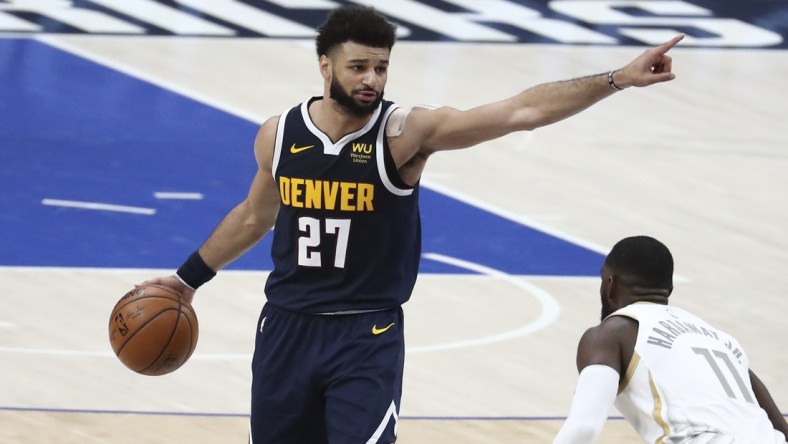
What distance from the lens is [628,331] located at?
191 inches

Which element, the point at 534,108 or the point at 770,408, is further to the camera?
the point at 534,108

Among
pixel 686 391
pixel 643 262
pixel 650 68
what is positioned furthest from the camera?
pixel 650 68

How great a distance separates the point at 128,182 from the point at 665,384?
8.47 metres

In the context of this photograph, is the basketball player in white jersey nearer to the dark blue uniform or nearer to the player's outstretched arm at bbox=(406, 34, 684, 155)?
the player's outstretched arm at bbox=(406, 34, 684, 155)

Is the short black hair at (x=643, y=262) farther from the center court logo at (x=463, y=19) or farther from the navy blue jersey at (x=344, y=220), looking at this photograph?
the center court logo at (x=463, y=19)

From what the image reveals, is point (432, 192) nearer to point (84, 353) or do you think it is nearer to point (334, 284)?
point (84, 353)

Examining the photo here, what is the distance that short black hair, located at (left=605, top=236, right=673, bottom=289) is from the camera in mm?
5023

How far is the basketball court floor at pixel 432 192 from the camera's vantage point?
8.97 meters

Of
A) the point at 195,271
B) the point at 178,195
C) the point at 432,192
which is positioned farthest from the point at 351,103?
the point at 432,192

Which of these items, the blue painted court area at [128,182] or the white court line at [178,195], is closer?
the blue painted court area at [128,182]

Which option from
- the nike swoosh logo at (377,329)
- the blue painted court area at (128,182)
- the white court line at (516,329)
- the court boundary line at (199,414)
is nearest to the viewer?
the nike swoosh logo at (377,329)

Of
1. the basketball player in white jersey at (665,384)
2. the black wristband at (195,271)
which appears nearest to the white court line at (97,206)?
the black wristband at (195,271)

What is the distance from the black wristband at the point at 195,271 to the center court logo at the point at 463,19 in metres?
10.1

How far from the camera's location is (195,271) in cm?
668
